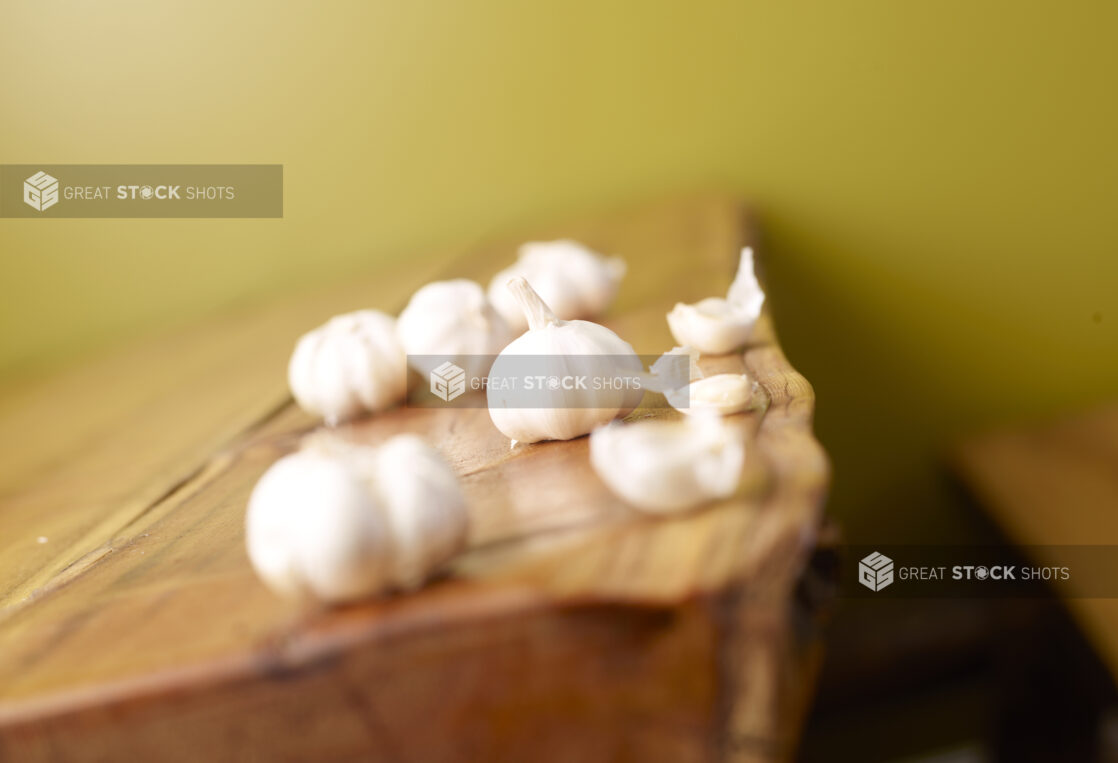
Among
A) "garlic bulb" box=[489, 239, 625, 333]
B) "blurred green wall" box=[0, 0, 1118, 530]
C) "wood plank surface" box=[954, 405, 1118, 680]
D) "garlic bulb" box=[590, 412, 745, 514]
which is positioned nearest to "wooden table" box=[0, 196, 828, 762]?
"garlic bulb" box=[590, 412, 745, 514]

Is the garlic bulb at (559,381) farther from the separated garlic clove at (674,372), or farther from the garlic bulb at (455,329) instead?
the garlic bulb at (455,329)

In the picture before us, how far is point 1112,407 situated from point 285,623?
1.23 meters

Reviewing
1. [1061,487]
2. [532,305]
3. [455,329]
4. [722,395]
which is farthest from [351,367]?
[1061,487]

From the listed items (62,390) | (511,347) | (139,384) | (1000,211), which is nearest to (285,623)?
(511,347)

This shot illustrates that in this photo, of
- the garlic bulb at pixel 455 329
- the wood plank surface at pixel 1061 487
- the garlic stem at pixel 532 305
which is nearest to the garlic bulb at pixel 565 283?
the garlic bulb at pixel 455 329

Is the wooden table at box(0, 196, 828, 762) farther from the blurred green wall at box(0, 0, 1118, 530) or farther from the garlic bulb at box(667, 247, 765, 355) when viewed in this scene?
the blurred green wall at box(0, 0, 1118, 530)

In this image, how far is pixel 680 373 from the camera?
57 cm

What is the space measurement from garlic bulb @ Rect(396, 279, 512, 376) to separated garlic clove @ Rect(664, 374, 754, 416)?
22 cm

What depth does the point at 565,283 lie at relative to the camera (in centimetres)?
80

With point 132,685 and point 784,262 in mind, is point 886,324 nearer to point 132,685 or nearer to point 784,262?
point 784,262

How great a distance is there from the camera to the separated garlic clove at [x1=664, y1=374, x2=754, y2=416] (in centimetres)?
48

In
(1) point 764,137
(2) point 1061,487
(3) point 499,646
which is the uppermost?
(1) point 764,137

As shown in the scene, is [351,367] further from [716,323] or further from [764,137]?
[764,137]

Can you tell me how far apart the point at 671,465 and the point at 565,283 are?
17.6 inches
